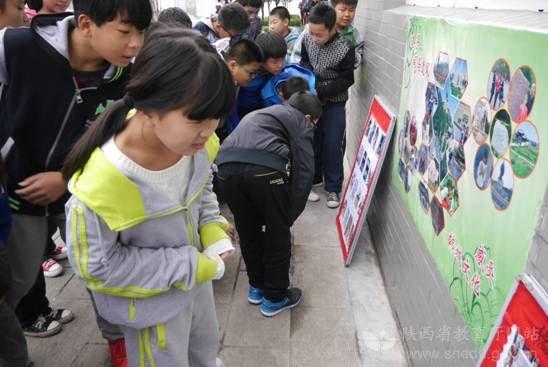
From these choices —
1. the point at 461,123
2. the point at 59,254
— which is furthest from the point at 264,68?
the point at 59,254

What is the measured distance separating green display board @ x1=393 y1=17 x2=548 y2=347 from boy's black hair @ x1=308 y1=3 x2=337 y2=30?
A: 157 centimetres

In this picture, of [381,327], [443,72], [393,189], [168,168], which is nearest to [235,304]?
[381,327]

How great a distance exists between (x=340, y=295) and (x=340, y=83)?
1.95 meters

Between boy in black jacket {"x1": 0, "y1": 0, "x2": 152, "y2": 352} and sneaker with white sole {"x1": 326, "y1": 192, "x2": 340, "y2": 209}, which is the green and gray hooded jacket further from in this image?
sneaker with white sole {"x1": 326, "y1": 192, "x2": 340, "y2": 209}

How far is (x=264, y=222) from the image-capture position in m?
2.65

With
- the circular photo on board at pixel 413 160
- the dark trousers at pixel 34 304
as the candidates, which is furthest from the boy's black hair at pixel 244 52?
the dark trousers at pixel 34 304

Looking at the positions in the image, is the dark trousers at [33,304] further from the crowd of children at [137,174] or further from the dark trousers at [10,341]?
the dark trousers at [10,341]

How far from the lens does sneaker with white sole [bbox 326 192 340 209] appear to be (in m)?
4.17

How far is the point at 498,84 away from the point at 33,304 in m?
2.53

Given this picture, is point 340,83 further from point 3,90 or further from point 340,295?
point 3,90

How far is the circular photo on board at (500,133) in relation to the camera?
129cm

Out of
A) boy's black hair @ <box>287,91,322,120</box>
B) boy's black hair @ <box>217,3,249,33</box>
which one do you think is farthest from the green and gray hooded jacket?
boy's black hair @ <box>217,3,249,33</box>

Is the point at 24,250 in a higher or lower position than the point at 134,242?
lower

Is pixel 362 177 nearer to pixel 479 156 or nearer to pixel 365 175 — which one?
pixel 365 175
